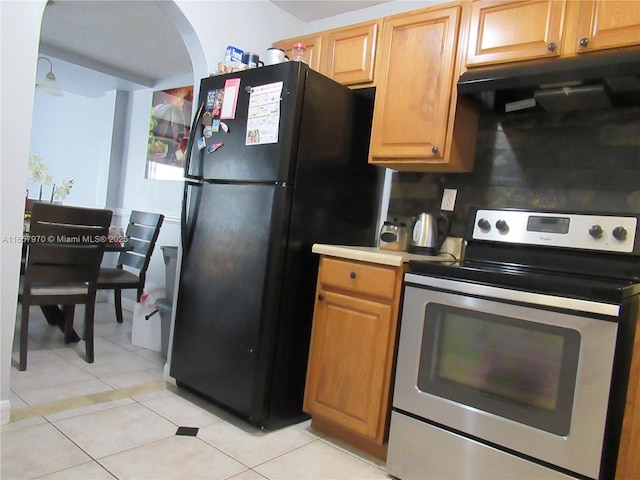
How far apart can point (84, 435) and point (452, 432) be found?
147 centimetres

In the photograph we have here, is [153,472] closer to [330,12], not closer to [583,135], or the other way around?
[583,135]

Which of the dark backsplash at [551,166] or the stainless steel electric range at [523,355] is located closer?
the stainless steel electric range at [523,355]

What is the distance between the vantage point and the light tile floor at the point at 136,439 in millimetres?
1627

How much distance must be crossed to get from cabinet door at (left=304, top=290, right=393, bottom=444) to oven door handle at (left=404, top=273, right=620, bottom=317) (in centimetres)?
22

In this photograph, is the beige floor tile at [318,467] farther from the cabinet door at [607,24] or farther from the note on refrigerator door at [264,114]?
the cabinet door at [607,24]

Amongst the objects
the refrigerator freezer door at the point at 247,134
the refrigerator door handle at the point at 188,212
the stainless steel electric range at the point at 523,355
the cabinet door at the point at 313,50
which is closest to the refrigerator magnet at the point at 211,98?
the refrigerator freezer door at the point at 247,134

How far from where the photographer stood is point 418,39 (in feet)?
6.71

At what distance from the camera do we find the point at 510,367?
1.49m

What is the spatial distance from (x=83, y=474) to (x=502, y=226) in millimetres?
1889

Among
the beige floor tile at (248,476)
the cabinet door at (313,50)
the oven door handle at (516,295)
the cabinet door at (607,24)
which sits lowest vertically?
the beige floor tile at (248,476)

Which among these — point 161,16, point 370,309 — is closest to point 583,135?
point 370,309

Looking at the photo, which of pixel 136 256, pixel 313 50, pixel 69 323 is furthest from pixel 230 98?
pixel 136 256

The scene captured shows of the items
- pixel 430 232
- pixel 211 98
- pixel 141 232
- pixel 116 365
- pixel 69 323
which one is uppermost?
pixel 211 98

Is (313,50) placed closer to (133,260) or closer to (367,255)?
(367,255)
